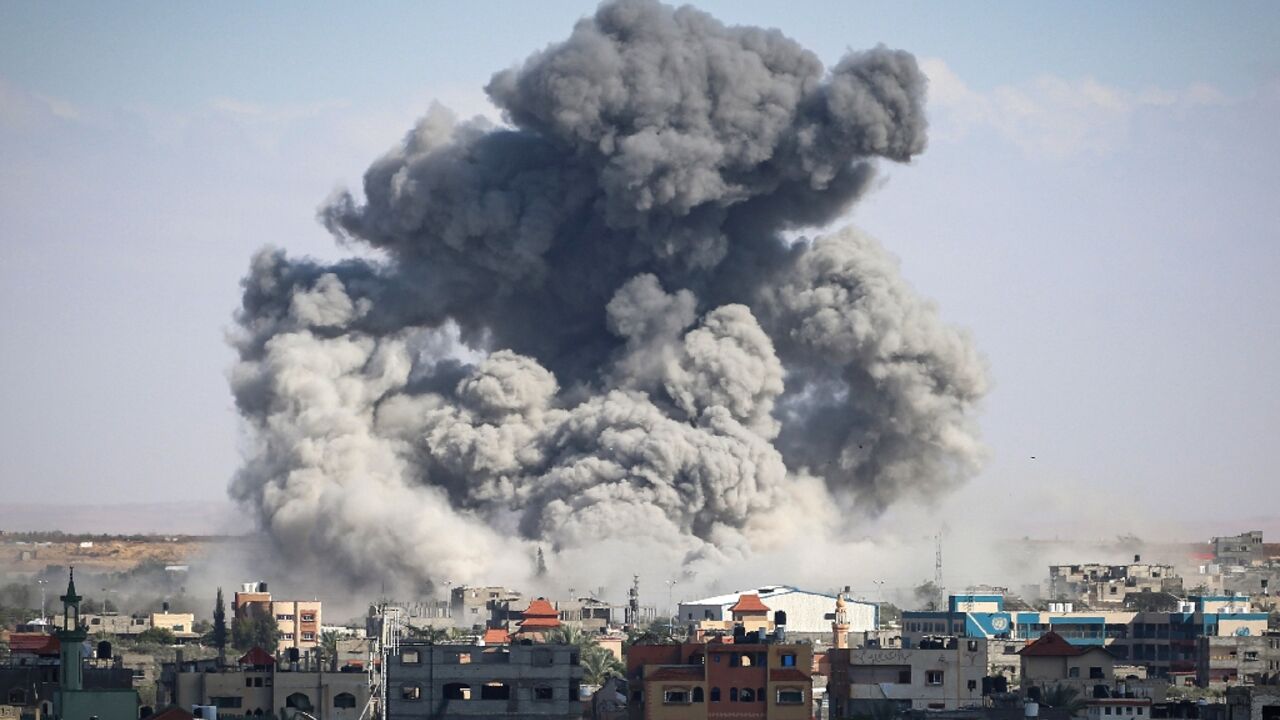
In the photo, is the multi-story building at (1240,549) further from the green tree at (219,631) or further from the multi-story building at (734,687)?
the multi-story building at (734,687)

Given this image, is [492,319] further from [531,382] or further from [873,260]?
[873,260]

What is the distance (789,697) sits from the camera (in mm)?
68562

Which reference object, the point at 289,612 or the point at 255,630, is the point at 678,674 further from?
the point at 289,612

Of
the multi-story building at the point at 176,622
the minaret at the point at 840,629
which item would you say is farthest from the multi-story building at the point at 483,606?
the minaret at the point at 840,629

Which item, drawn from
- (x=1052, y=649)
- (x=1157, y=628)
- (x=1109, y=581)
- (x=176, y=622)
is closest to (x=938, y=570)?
(x=1109, y=581)

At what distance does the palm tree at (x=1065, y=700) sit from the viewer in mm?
69625

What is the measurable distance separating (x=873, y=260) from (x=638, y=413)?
41.8 feet

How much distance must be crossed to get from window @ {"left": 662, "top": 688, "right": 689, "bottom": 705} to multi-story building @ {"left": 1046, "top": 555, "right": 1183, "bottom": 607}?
6193 cm

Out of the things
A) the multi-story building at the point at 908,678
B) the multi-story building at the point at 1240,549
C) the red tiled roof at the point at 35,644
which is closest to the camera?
the multi-story building at the point at 908,678

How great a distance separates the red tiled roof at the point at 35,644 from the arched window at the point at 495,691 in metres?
12.3

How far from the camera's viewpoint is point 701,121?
4884 inches

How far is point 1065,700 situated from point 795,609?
38421mm

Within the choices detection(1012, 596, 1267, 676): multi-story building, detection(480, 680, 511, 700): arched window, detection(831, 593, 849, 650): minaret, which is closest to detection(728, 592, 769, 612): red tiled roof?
detection(831, 593, 849, 650): minaret

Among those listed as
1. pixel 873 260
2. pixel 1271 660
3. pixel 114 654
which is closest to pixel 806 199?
pixel 873 260
